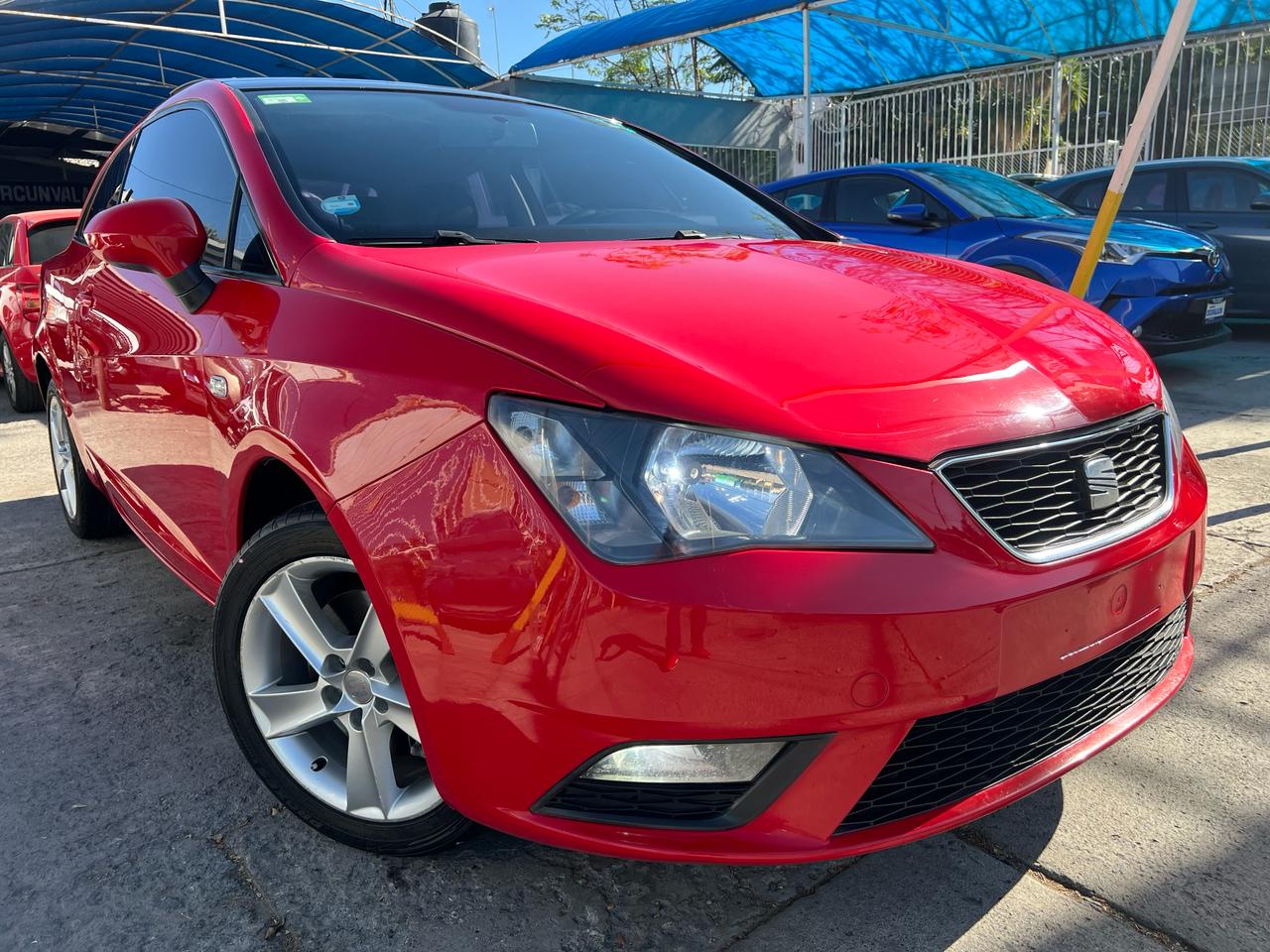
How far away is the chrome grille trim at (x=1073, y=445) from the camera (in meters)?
1.45

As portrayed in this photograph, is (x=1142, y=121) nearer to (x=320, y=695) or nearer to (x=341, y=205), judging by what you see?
(x=341, y=205)

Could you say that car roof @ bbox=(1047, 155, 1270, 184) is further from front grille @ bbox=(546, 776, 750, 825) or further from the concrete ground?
front grille @ bbox=(546, 776, 750, 825)

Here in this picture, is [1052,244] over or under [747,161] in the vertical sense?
under

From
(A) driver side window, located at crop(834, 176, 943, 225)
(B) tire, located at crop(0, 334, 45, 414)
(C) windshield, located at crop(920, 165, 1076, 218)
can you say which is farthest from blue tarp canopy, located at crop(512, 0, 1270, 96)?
(B) tire, located at crop(0, 334, 45, 414)

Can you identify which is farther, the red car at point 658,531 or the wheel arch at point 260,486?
the wheel arch at point 260,486

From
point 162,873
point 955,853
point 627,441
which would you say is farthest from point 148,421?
point 955,853

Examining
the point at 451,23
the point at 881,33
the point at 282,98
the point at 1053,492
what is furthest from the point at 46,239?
the point at 881,33

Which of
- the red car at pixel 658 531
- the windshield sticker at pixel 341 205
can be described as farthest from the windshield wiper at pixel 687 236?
the windshield sticker at pixel 341 205

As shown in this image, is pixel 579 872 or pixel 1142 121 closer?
pixel 579 872

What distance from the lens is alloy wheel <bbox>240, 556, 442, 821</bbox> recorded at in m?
1.75

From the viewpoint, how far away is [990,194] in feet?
22.6

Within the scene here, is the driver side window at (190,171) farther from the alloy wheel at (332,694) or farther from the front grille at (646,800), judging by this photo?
the front grille at (646,800)

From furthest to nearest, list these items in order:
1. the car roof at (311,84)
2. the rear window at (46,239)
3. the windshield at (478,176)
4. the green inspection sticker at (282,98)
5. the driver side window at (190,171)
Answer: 1. the rear window at (46,239)
2. the car roof at (311,84)
3. the green inspection sticker at (282,98)
4. the driver side window at (190,171)
5. the windshield at (478,176)

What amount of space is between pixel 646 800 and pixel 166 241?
160cm
